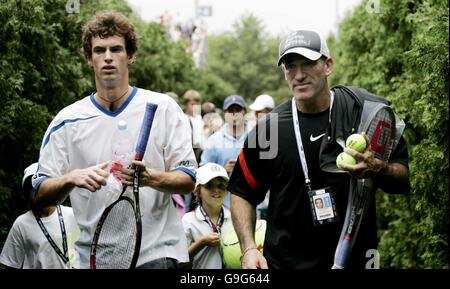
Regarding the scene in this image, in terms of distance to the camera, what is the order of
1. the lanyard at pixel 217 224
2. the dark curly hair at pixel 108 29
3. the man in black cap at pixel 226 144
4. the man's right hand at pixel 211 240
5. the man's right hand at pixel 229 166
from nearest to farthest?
1. the dark curly hair at pixel 108 29
2. the man's right hand at pixel 211 240
3. the lanyard at pixel 217 224
4. the man's right hand at pixel 229 166
5. the man in black cap at pixel 226 144

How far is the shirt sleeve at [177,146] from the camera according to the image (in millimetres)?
5504

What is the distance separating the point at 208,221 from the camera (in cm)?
819

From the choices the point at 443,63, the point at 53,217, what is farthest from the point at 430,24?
the point at 53,217

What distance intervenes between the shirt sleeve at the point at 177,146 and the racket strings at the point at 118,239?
448 millimetres

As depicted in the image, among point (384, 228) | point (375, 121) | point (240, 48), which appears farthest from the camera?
point (240, 48)

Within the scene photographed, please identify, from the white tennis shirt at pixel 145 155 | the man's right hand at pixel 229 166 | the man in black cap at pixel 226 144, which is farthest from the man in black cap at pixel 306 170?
the man in black cap at pixel 226 144

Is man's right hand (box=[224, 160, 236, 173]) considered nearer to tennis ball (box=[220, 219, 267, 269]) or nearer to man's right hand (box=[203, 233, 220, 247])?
tennis ball (box=[220, 219, 267, 269])

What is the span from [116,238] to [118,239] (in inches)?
0.7

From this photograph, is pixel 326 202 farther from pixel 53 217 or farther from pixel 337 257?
pixel 53 217

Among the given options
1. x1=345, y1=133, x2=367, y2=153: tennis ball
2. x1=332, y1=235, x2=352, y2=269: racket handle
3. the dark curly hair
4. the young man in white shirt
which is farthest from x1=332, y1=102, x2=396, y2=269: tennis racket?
the dark curly hair

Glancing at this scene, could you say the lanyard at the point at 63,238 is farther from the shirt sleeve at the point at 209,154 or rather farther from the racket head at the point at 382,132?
the shirt sleeve at the point at 209,154

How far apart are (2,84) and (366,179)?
3343 millimetres

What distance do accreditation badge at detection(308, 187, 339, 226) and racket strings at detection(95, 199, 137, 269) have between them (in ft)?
3.39
